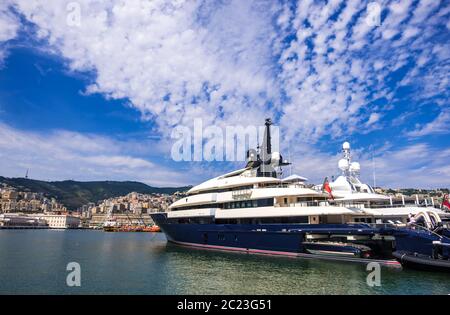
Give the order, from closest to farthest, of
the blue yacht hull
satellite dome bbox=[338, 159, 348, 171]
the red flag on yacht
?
the blue yacht hull < the red flag on yacht < satellite dome bbox=[338, 159, 348, 171]

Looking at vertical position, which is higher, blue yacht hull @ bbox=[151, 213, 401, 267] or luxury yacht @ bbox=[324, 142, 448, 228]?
luxury yacht @ bbox=[324, 142, 448, 228]

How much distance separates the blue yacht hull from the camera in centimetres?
2467

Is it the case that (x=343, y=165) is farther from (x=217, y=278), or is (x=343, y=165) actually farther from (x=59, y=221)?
(x=59, y=221)

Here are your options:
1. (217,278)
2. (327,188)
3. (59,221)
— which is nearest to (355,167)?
(327,188)

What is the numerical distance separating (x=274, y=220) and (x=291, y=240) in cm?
266

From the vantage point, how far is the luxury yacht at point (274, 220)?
25.0m

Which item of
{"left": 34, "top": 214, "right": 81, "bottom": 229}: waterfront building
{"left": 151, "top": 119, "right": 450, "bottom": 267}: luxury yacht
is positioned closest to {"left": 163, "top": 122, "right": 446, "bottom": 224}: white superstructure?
{"left": 151, "top": 119, "right": 450, "bottom": 267}: luxury yacht

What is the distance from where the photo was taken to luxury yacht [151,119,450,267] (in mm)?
25031

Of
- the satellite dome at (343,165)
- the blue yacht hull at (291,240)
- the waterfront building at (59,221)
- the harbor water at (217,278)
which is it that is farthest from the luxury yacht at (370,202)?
the waterfront building at (59,221)

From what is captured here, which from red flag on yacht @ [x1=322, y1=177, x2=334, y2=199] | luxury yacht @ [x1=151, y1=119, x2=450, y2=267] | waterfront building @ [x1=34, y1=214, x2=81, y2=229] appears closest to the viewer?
luxury yacht @ [x1=151, y1=119, x2=450, y2=267]

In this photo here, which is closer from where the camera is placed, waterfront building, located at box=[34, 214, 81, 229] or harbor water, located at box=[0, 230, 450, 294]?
harbor water, located at box=[0, 230, 450, 294]

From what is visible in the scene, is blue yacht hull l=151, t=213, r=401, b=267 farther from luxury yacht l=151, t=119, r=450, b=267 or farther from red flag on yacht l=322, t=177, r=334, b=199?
red flag on yacht l=322, t=177, r=334, b=199

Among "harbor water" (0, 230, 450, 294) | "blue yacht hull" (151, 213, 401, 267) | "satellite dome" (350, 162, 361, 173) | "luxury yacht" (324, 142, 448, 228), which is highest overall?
"satellite dome" (350, 162, 361, 173)

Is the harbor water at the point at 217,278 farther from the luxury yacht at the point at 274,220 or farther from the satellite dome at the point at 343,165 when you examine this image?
the satellite dome at the point at 343,165
